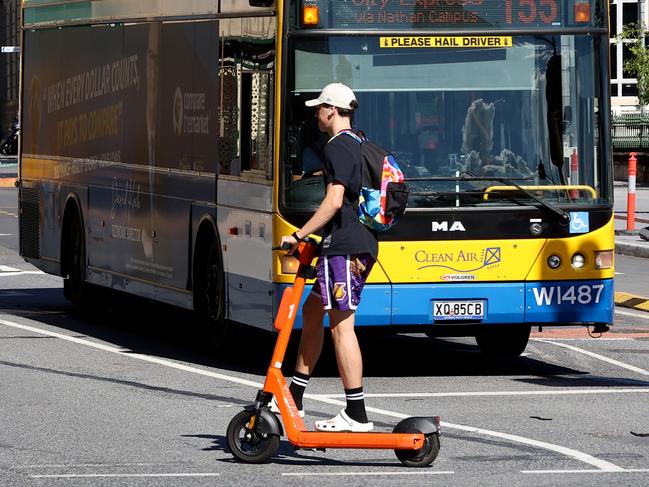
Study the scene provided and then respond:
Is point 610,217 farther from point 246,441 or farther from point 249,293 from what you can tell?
point 246,441

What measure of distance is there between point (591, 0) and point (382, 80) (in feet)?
5.18

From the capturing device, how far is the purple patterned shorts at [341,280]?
28.6 ft

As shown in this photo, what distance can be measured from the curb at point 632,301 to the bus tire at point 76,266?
5.25 m

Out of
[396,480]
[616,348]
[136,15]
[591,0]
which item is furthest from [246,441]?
[136,15]

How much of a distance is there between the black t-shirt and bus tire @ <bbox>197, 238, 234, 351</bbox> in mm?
4459

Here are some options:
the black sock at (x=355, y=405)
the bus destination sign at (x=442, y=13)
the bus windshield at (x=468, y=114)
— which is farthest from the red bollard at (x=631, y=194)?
the black sock at (x=355, y=405)

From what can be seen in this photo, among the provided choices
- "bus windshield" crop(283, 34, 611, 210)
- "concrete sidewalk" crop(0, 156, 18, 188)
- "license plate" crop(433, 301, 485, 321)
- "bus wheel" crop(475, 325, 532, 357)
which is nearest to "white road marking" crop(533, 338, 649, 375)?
"bus wheel" crop(475, 325, 532, 357)

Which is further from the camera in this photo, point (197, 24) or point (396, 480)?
point (197, 24)

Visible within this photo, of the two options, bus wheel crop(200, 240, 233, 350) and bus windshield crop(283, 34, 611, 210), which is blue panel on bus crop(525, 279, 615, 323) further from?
bus wheel crop(200, 240, 233, 350)

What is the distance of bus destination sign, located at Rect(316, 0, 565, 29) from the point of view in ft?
39.5

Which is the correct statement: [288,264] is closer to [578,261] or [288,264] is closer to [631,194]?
[578,261]

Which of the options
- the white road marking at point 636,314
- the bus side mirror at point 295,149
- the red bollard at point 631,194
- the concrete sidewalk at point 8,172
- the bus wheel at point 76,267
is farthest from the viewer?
the concrete sidewalk at point 8,172

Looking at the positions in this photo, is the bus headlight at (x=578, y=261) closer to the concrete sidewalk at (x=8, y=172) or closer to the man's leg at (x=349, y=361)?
the man's leg at (x=349, y=361)

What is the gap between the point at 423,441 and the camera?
8.30 m
